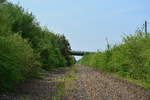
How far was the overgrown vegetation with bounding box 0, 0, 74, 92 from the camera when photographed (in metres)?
15.1

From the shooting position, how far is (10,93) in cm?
1545

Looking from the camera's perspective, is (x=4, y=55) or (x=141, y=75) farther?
(x=141, y=75)

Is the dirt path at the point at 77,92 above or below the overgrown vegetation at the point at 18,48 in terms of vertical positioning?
below

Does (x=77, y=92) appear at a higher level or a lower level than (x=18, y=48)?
lower

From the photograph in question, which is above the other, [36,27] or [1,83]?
[36,27]

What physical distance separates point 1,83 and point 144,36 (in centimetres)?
1443

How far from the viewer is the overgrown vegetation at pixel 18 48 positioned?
1505 centimetres

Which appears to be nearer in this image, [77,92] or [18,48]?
[77,92]

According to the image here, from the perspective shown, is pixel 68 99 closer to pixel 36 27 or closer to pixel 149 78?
pixel 149 78

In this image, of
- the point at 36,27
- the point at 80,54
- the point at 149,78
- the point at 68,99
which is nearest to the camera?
the point at 68,99

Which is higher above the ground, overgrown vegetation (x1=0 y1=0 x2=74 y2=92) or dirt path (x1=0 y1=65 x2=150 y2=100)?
overgrown vegetation (x1=0 y1=0 x2=74 y2=92)

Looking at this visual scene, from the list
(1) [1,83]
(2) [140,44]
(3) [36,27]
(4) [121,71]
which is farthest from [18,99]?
A: (3) [36,27]

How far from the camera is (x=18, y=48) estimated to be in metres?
18.9

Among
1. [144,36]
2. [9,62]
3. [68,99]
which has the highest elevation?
[144,36]
